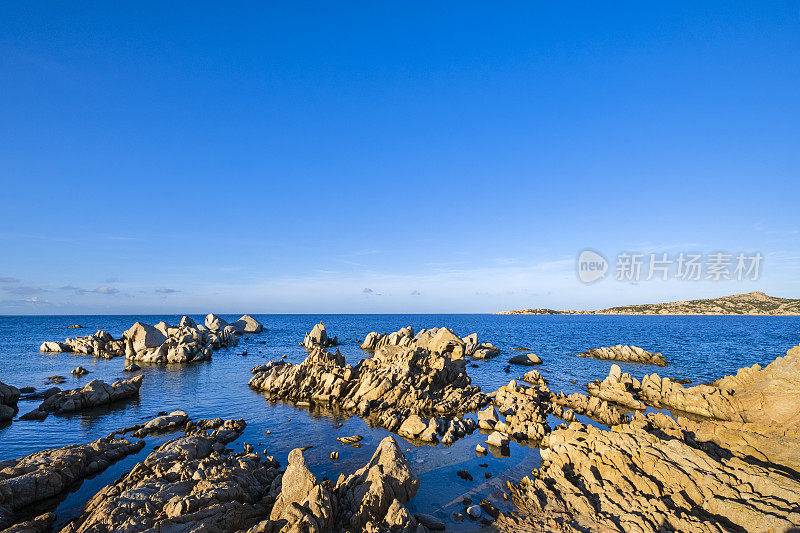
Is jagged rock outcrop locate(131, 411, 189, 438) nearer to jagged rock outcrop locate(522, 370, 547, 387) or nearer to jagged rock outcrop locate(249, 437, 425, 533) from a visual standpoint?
jagged rock outcrop locate(249, 437, 425, 533)

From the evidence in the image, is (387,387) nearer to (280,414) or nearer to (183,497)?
(280,414)

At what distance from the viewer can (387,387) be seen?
3953 cm

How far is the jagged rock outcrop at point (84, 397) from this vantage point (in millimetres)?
36312

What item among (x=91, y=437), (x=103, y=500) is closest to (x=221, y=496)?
(x=103, y=500)

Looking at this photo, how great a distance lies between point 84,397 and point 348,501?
3847cm

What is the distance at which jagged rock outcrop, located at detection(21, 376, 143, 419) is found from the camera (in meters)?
36.3

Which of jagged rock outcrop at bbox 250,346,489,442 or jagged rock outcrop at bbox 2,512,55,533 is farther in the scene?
jagged rock outcrop at bbox 250,346,489,442

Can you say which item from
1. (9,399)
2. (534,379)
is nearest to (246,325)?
(9,399)

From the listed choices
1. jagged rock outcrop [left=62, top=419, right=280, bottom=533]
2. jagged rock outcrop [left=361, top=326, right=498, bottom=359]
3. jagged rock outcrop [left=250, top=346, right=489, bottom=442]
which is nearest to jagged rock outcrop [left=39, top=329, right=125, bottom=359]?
jagged rock outcrop [left=250, top=346, right=489, bottom=442]

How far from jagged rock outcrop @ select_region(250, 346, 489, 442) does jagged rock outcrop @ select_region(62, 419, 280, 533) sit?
1522 centimetres

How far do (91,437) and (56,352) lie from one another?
7457 cm

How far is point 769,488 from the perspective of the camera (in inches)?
632

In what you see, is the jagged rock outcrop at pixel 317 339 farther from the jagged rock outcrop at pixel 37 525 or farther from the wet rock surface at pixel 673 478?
the jagged rock outcrop at pixel 37 525

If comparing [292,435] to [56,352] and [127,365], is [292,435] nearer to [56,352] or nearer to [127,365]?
[127,365]
